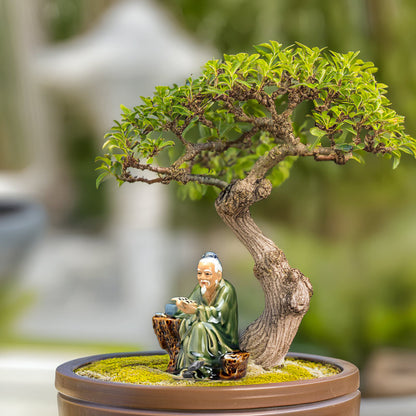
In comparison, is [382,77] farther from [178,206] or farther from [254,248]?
[254,248]

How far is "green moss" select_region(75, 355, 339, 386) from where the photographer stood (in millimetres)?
1403

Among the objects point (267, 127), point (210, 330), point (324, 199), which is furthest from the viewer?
point (324, 199)

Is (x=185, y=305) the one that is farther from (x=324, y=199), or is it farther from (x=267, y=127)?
(x=324, y=199)

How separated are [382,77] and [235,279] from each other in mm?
1507

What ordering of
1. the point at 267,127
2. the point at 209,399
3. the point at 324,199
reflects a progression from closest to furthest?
the point at 209,399 → the point at 267,127 → the point at 324,199

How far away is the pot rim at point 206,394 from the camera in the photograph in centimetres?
125

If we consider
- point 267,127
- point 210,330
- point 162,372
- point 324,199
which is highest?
point 267,127

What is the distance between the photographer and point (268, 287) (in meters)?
1.62

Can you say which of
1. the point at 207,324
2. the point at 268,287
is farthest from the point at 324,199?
the point at 207,324

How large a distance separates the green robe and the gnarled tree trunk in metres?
0.11

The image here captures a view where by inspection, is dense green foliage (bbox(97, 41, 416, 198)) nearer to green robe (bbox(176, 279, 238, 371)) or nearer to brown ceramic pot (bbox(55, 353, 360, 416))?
green robe (bbox(176, 279, 238, 371))

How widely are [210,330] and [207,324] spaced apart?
0.05 feet

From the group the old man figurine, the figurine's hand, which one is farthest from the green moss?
the figurine's hand

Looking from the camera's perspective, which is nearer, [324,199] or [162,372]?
[162,372]
